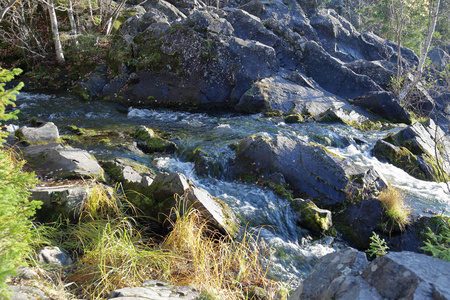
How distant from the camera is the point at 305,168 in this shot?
7.72 meters

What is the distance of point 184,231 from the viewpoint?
15.3 ft

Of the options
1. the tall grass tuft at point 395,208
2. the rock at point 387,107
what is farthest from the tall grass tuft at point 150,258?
the rock at point 387,107

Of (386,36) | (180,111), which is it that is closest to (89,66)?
(180,111)

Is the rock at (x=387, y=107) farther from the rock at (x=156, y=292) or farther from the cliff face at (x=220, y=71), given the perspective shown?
the rock at (x=156, y=292)

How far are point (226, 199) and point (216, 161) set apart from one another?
1.69 meters

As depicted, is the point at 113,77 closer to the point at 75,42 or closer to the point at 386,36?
the point at 75,42

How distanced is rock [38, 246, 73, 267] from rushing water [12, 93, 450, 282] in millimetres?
3162

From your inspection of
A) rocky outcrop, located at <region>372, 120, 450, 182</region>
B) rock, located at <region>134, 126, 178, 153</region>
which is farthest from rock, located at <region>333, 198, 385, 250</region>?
rock, located at <region>134, 126, 178, 153</region>

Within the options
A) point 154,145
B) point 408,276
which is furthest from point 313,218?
point 154,145

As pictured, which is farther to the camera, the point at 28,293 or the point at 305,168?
the point at 305,168

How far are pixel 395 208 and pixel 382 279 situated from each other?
4.90m

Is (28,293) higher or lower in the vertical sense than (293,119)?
higher

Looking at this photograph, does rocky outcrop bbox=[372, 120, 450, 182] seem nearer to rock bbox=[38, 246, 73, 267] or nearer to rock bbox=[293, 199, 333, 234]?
rock bbox=[293, 199, 333, 234]

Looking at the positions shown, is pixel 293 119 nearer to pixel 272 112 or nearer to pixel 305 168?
pixel 272 112
